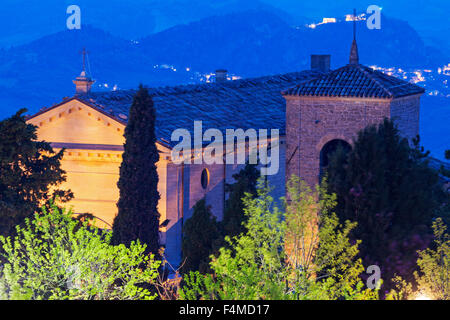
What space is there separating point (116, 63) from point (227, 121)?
139891mm

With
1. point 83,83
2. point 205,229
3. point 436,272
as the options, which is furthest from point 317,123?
point 83,83

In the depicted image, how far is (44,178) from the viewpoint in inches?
1191

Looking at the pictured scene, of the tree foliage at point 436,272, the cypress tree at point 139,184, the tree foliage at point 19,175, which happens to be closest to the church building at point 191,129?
the cypress tree at point 139,184

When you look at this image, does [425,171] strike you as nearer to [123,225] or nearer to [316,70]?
[123,225]

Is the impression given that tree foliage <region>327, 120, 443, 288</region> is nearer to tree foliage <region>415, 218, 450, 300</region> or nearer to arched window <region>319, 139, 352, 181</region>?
tree foliage <region>415, 218, 450, 300</region>

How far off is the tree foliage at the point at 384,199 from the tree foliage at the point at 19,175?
34.6ft

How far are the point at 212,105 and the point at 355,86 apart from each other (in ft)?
31.6

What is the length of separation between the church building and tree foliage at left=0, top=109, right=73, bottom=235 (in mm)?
3956

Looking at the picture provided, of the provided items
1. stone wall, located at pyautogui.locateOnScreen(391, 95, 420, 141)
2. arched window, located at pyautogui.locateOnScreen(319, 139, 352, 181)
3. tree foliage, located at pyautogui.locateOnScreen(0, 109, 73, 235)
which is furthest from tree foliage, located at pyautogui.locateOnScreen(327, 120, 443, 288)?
tree foliage, located at pyautogui.locateOnScreen(0, 109, 73, 235)

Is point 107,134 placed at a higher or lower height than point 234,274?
higher

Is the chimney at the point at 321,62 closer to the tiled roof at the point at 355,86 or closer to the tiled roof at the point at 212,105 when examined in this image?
the tiled roof at the point at 212,105

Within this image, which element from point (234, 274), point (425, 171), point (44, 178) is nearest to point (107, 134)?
point (44, 178)

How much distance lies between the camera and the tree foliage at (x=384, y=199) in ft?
86.3

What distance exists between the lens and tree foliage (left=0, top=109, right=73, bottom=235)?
2930cm
